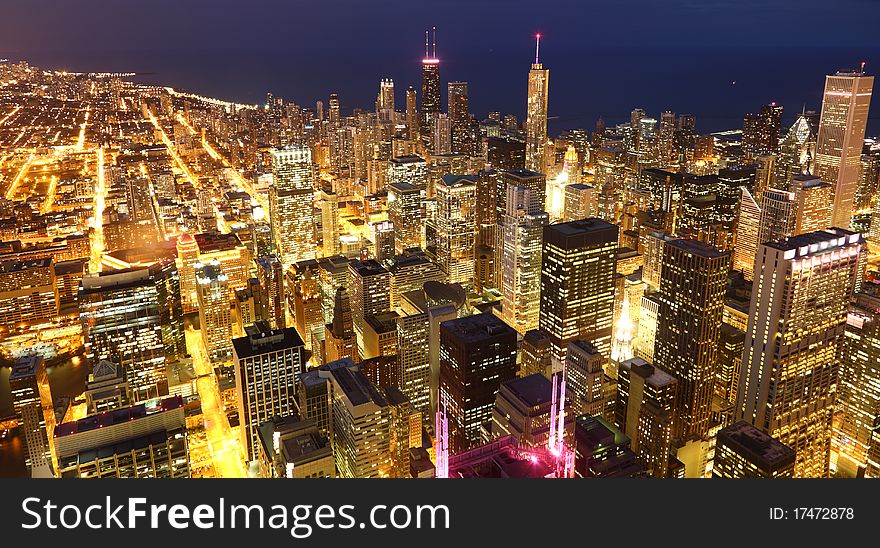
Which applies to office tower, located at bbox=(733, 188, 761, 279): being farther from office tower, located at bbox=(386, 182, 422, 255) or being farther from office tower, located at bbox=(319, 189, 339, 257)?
office tower, located at bbox=(319, 189, 339, 257)

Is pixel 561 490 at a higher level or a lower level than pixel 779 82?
lower

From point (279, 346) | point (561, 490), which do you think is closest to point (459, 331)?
point (279, 346)

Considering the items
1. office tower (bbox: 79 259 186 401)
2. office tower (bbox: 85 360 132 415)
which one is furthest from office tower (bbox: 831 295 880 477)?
office tower (bbox: 79 259 186 401)

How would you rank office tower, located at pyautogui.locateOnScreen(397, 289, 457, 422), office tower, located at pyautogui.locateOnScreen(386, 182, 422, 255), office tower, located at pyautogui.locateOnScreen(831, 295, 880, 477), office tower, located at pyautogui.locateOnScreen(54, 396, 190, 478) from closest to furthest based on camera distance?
office tower, located at pyautogui.locateOnScreen(54, 396, 190, 478)
office tower, located at pyautogui.locateOnScreen(831, 295, 880, 477)
office tower, located at pyautogui.locateOnScreen(397, 289, 457, 422)
office tower, located at pyautogui.locateOnScreen(386, 182, 422, 255)

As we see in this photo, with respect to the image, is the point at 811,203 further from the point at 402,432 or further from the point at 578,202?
the point at 402,432

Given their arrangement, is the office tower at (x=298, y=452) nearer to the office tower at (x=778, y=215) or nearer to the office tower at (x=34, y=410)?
the office tower at (x=34, y=410)

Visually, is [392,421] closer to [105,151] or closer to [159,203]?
[159,203]

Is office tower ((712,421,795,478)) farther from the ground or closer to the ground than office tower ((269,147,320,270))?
closer to the ground
